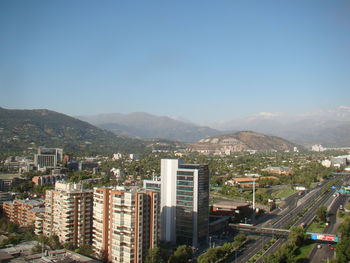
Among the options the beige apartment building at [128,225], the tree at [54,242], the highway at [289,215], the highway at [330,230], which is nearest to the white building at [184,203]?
the highway at [289,215]

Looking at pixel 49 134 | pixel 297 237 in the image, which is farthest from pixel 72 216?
pixel 49 134

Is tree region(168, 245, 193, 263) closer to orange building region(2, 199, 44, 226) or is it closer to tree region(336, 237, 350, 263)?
tree region(336, 237, 350, 263)

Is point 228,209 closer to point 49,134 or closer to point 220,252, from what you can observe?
point 220,252

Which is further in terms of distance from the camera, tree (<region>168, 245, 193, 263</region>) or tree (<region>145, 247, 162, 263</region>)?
tree (<region>168, 245, 193, 263</region>)

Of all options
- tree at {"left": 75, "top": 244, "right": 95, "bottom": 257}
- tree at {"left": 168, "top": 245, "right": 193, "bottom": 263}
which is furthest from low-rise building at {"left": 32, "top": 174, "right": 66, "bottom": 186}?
tree at {"left": 168, "top": 245, "right": 193, "bottom": 263}

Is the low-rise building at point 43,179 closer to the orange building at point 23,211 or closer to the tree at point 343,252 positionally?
the orange building at point 23,211

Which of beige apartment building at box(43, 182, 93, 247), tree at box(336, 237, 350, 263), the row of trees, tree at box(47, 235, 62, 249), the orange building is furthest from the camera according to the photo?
the orange building
